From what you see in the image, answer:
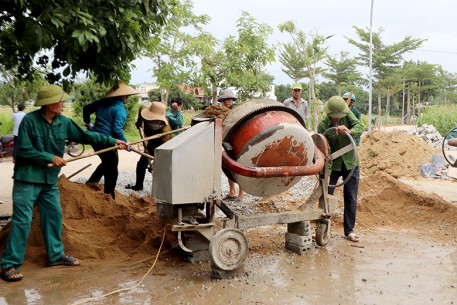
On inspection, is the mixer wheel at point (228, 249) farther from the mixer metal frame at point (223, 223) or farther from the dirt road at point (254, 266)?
the dirt road at point (254, 266)

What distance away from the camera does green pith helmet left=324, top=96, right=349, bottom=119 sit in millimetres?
5551

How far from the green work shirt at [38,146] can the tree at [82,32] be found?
81 centimetres

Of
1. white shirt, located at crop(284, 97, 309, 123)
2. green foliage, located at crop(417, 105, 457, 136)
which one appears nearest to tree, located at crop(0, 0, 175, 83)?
white shirt, located at crop(284, 97, 309, 123)

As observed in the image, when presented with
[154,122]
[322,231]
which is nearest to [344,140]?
[322,231]

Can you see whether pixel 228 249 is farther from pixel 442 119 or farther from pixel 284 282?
pixel 442 119

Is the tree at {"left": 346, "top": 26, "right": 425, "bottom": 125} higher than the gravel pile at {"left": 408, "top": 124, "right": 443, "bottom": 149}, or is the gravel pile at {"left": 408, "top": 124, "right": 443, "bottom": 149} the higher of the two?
the tree at {"left": 346, "top": 26, "right": 425, "bottom": 125}

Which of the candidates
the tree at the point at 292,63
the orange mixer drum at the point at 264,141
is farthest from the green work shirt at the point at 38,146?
the tree at the point at 292,63

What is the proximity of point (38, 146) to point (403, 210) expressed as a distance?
507 cm

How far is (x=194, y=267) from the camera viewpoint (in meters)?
4.68

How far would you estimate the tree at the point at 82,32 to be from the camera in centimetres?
477

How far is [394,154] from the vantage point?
38.9 ft

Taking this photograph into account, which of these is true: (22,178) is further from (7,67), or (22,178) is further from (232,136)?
(7,67)

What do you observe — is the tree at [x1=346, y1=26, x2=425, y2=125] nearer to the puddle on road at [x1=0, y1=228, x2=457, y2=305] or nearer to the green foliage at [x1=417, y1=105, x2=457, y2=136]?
the green foliage at [x1=417, y1=105, x2=457, y2=136]

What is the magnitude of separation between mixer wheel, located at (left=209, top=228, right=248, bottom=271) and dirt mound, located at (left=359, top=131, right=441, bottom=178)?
7147 mm
